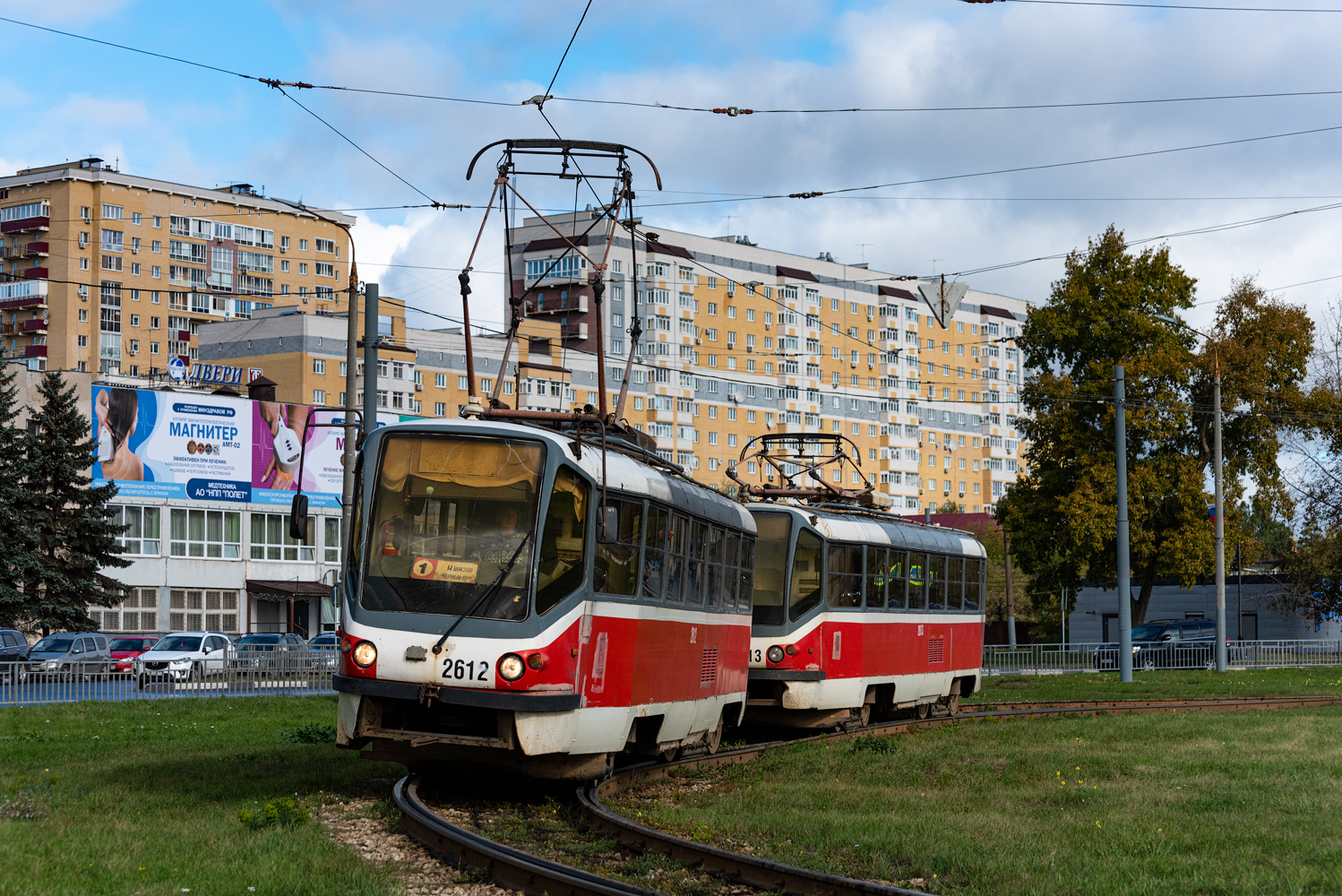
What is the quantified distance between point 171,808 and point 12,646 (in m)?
30.9

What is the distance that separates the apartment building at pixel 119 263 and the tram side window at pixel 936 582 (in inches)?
3741

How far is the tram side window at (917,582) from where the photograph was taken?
23531mm

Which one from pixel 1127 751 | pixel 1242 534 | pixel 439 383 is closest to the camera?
pixel 1127 751

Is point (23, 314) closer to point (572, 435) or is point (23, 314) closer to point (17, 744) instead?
point (17, 744)

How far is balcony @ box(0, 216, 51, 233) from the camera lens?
122 m

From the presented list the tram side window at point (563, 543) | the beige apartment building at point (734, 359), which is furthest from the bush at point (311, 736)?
the beige apartment building at point (734, 359)

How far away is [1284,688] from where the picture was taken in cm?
3431

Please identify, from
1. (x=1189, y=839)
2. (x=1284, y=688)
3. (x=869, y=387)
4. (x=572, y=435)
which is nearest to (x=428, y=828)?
(x=572, y=435)

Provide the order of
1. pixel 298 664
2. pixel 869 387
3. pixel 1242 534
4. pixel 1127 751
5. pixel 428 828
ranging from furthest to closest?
pixel 869 387
pixel 1242 534
pixel 298 664
pixel 1127 751
pixel 428 828

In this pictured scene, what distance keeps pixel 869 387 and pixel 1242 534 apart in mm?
82957

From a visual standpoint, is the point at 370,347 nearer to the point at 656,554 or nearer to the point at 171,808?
the point at 656,554

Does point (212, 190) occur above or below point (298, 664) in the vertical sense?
above

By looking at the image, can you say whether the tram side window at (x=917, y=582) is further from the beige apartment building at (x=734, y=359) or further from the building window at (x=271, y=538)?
the beige apartment building at (x=734, y=359)

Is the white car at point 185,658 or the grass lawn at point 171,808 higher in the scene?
the grass lawn at point 171,808
